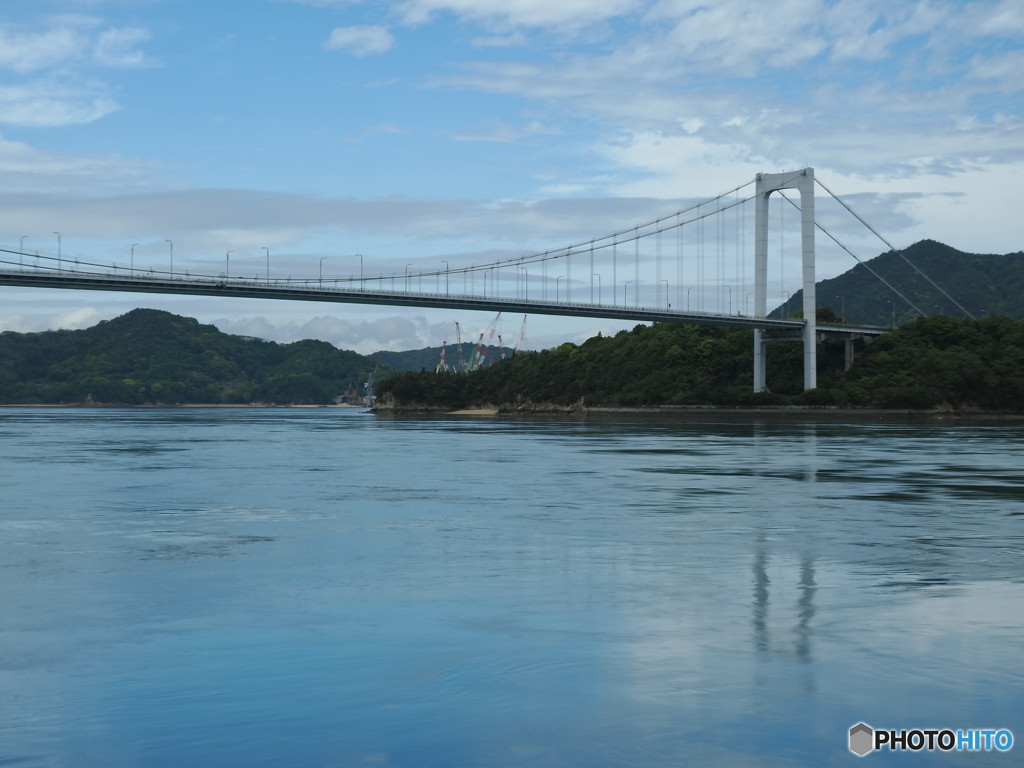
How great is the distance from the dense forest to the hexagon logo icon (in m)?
106

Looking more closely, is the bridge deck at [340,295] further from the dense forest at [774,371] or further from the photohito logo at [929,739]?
the photohito logo at [929,739]

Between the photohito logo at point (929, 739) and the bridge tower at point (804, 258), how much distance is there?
4087 inches

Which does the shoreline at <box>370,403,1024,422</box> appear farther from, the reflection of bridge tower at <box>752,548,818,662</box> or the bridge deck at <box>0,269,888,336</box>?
the reflection of bridge tower at <box>752,548,818,662</box>

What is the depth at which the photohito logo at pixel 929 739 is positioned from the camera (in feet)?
23.1

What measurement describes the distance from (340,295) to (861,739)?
8293 cm

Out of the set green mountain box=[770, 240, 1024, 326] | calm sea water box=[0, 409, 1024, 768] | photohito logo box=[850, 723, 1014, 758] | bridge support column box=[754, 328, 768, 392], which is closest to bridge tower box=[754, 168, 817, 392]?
bridge support column box=[754, 328, 768, 392]

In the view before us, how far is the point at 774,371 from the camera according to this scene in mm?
126438

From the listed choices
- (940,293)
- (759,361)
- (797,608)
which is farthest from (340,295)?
(940,293)

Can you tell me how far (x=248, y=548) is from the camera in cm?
1645

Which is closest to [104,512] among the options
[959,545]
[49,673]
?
[49,673]

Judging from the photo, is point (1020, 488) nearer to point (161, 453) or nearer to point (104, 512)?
point (104, 512)

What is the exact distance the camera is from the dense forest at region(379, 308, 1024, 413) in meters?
111

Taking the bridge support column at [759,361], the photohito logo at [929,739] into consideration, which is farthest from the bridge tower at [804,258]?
the photohito logo at [929,739]

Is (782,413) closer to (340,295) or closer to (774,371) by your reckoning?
(774,371)
